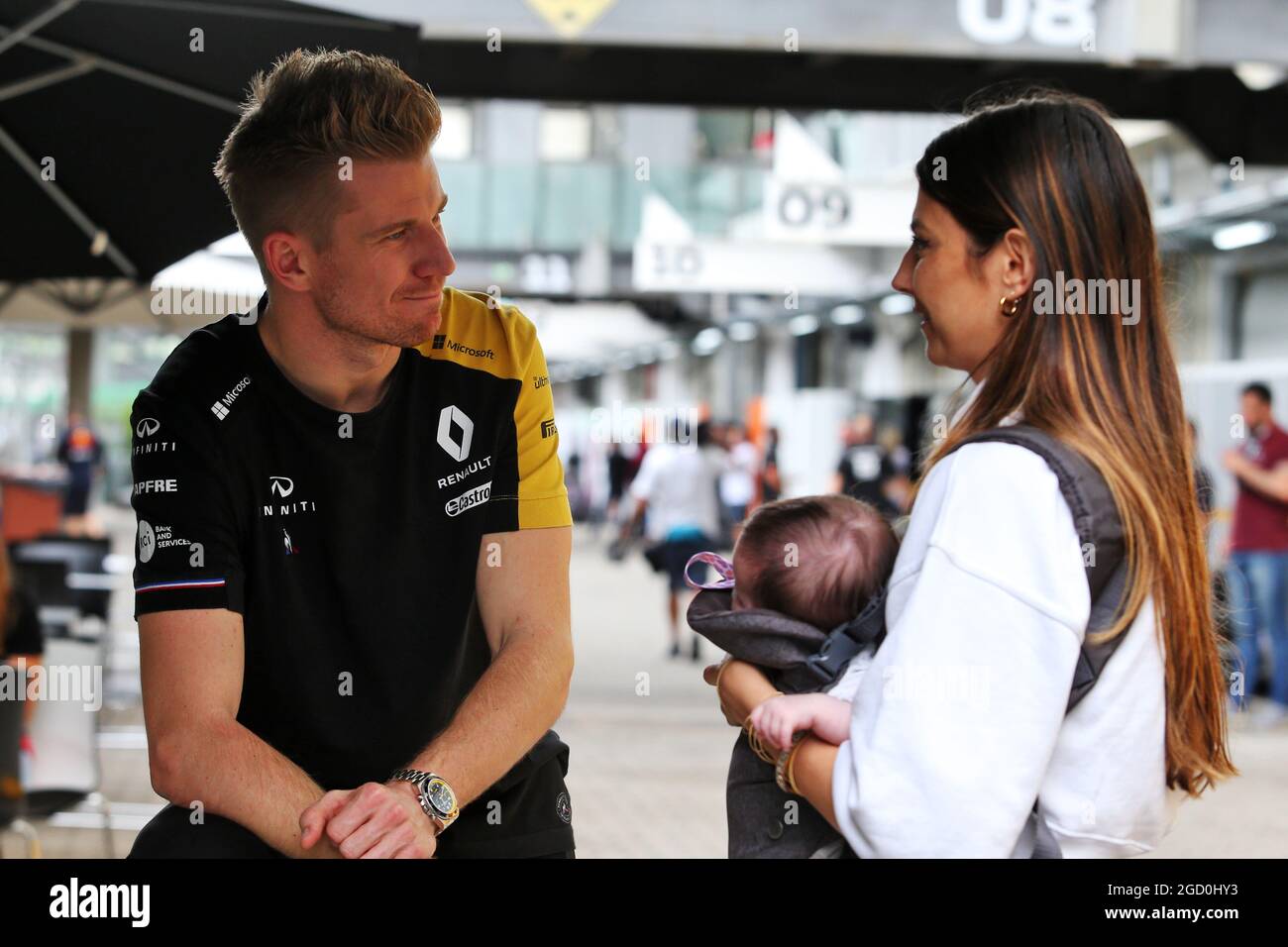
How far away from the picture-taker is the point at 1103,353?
1.59 metres

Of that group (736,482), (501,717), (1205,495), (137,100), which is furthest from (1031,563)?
(736,482)

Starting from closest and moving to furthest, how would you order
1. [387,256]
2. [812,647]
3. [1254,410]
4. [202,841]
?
1. [812,647]
2. [202,841]
3. [387,256]
4. [1254,410]

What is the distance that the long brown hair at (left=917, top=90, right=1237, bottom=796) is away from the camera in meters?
1.55

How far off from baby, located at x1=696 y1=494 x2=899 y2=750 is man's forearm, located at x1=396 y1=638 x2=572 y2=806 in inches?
14.6

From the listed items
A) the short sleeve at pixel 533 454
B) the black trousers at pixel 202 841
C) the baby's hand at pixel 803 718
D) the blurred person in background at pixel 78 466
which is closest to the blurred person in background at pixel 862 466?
the blurred person in background at pixel 78 466

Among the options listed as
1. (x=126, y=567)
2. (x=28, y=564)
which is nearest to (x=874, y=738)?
(x=28, y=564)

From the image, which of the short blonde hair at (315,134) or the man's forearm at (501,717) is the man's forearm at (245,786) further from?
the short blonde hair at (315,134)

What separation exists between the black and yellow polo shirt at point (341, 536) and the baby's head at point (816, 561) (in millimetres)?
441

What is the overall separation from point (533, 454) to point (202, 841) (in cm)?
70

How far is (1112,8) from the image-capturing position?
396 cm

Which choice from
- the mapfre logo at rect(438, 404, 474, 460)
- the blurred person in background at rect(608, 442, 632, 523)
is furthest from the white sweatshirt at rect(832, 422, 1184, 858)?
the blurred person in background at rect(608, 442, 632, 523)

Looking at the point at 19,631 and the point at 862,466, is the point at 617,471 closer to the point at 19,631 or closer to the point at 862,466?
the point at 862,466
